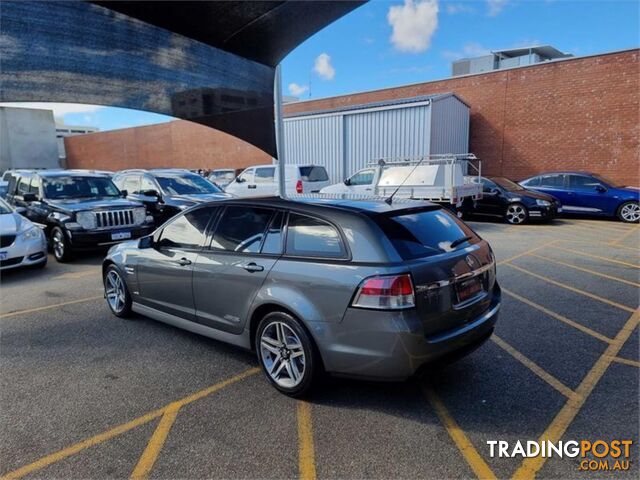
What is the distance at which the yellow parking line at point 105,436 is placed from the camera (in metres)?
2.48

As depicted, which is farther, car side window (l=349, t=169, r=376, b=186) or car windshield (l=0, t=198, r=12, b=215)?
car side window (l=349, t=169, r=376, b=186)

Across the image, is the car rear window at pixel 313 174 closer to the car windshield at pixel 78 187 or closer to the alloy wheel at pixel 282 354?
the car windshield at pixel 78 187

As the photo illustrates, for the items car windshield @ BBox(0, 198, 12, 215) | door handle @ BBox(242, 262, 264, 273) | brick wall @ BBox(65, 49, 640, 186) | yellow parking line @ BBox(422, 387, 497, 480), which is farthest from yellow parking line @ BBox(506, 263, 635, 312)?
brick wall @ BBox(65, 49, 640, 186)

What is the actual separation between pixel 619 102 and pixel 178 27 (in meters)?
16.5

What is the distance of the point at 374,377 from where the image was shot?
2840 millimetres

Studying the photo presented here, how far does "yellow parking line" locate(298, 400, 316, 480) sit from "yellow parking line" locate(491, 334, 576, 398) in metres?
1.98

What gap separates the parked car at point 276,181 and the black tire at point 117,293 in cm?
868

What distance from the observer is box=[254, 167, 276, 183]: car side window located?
47.6ft

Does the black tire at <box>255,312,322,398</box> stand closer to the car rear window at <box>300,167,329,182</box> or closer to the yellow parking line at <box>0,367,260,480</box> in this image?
the yellow parking line at <box>0,367,260,480</box>

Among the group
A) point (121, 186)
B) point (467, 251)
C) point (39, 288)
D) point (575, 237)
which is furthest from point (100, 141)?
point (467, 251)

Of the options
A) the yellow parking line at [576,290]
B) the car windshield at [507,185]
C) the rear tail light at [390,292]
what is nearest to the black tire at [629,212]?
the car windshield at [507,185]

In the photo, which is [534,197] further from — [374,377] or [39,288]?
[39,288]

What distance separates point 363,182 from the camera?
1271 centimetres

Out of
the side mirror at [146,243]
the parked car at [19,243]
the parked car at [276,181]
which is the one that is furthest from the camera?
the parked car at [276,181]
